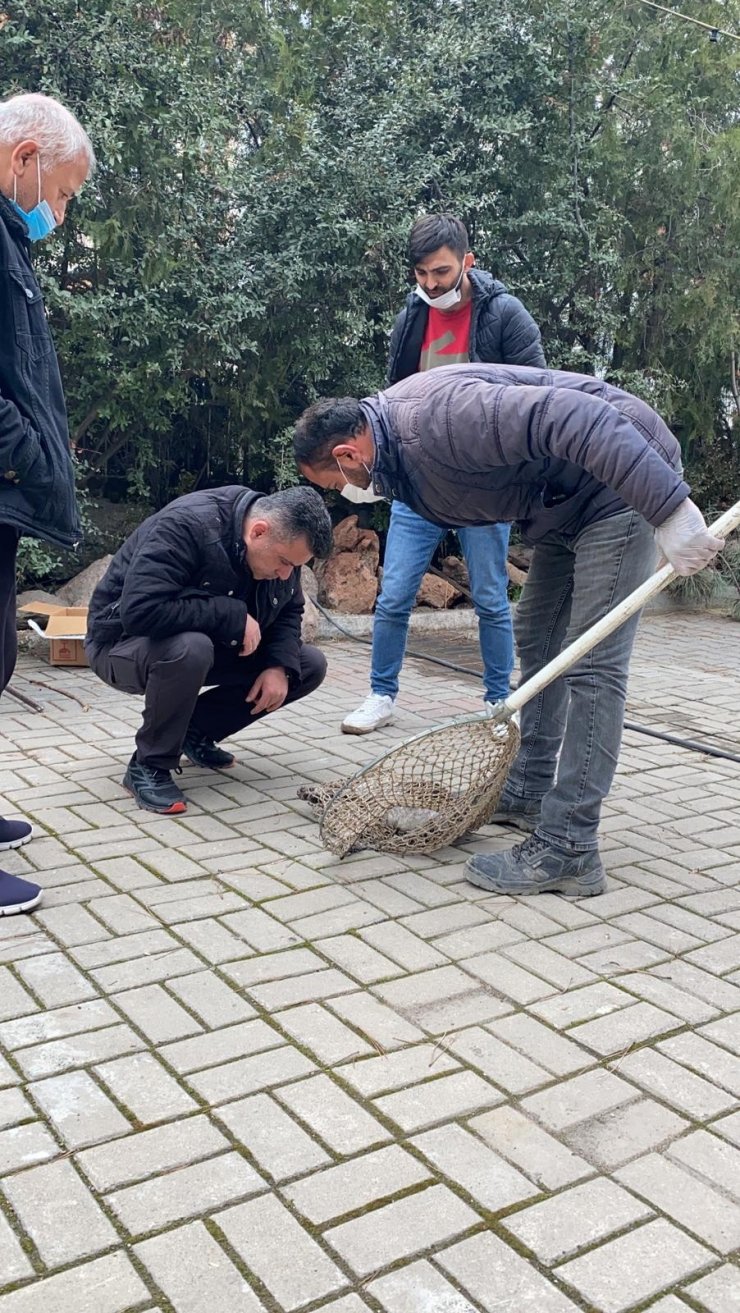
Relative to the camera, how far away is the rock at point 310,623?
22.2 ft

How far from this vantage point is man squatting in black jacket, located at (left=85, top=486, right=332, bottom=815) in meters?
3.59

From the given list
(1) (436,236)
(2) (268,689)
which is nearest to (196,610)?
(2) (268,689)

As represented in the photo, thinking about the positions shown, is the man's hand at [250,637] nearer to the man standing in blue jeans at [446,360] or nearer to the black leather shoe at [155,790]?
the black leather shoe at [155,790]

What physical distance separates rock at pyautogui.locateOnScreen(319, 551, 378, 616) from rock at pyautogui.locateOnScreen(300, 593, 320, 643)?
0.23m

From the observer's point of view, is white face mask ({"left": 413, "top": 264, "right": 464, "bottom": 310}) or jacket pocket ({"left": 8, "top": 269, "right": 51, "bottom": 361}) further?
white face mask ({"left": 413, "top": 264, "right": 464, "bottom": 310})

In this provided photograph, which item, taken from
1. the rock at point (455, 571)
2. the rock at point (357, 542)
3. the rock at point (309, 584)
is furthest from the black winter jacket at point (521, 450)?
the rock at point (455, 571)

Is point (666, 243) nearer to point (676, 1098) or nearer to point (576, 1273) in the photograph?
point (676, 1098)

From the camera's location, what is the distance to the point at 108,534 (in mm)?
7059

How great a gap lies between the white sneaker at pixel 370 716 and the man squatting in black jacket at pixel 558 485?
5.20 ft

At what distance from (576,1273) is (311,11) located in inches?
295

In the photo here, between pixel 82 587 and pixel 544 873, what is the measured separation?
3940 mm

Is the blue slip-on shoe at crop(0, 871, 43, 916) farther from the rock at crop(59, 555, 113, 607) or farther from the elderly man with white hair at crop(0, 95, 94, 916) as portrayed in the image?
the rock at crop(59, 555, 113, 607)

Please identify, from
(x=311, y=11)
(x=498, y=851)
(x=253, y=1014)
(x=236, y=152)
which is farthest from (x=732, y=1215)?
(x=311, y=11)

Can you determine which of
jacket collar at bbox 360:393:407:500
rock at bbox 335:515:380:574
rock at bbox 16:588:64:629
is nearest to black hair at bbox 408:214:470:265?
jacket collar at bbox 360:393:407:500
